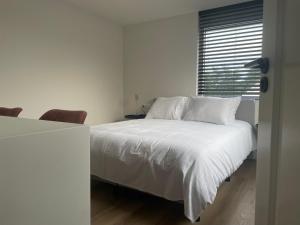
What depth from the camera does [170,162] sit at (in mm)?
1649

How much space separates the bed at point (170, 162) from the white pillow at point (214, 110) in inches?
24.7

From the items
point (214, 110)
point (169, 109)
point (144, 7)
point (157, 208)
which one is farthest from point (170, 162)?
point (144, 7)

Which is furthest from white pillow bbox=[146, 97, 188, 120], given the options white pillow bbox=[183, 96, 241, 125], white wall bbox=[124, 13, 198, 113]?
white wall bbox=[124, 13, 198, 113]

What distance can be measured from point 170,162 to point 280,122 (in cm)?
107

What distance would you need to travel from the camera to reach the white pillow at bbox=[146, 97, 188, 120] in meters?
3.30

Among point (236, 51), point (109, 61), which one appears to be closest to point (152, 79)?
point (109, 61)

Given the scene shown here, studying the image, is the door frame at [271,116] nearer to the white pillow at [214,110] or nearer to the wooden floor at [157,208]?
the wooden floor at [157,208]

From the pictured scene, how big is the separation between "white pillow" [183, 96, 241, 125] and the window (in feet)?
1.05

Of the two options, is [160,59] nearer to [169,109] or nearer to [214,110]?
[169,109]

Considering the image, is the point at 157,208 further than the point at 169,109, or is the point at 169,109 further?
the point at 169,109

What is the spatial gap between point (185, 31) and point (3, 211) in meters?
3.59

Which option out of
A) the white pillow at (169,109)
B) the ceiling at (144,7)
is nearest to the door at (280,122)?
the white pillow at (169,109)

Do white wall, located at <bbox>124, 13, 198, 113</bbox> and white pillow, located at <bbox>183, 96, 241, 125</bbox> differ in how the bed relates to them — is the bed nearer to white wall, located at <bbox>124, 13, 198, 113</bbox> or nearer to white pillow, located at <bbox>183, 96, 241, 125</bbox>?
white pillow, located at <bbox>183, 96, 241, 125</bbox>

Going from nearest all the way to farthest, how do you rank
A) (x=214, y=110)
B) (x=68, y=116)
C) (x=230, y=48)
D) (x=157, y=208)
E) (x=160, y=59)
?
(x=68, y=116) → (x=157, y=208) → (x=214, y=110) → (x=230, y=48) → (x=160, y=59)
